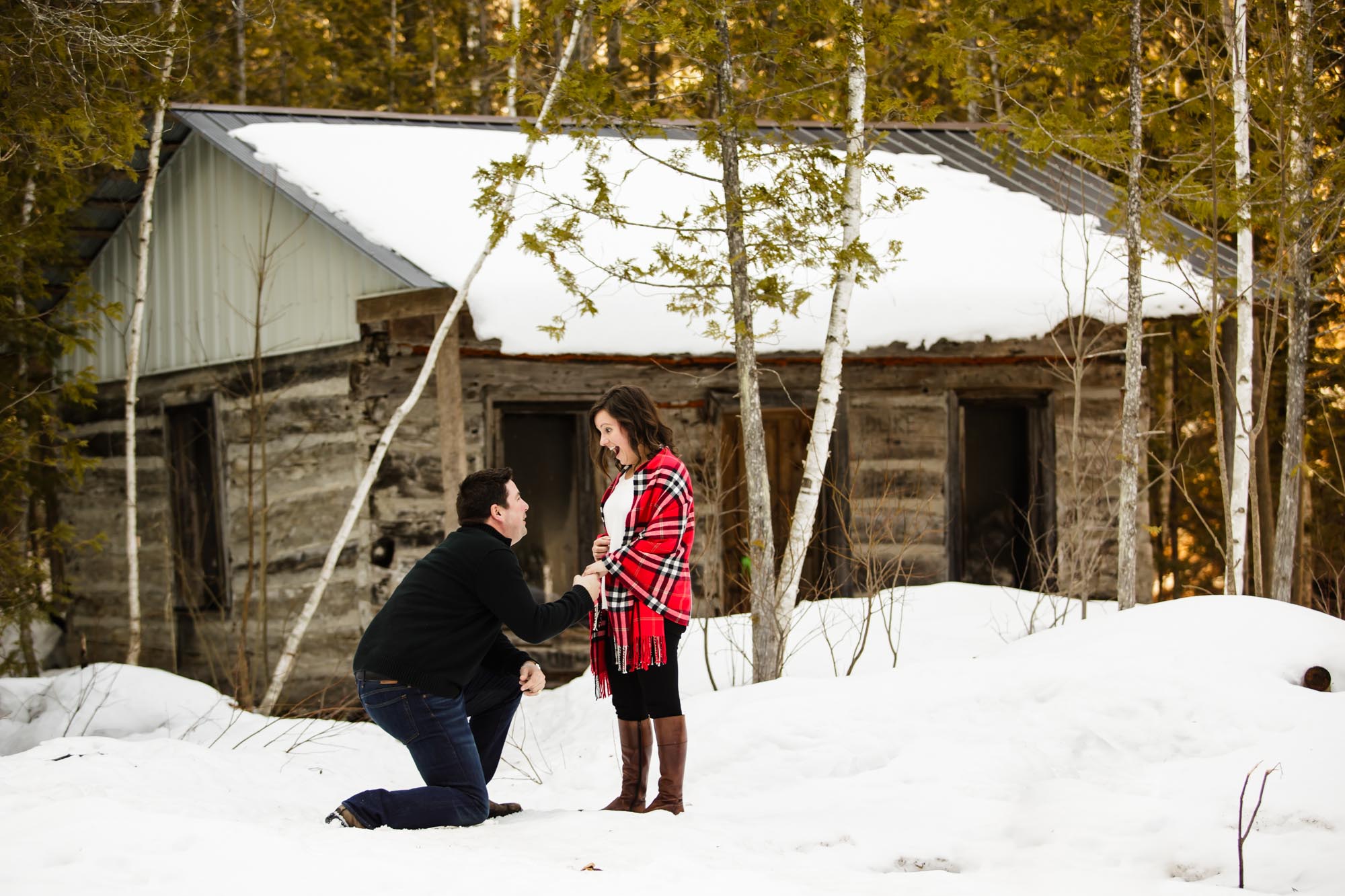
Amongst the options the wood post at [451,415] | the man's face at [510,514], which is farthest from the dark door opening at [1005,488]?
the man's face at [510,514]

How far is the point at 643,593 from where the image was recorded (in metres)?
4.38

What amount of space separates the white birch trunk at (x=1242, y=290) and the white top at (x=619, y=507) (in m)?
4.45

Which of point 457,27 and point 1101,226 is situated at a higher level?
point 457,27

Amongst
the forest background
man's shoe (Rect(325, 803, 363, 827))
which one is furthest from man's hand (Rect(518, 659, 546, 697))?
the forest background

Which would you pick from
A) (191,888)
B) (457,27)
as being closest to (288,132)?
(191,888)

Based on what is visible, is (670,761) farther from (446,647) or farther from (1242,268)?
(1242,268)

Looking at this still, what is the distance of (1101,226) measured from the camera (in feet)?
34.9

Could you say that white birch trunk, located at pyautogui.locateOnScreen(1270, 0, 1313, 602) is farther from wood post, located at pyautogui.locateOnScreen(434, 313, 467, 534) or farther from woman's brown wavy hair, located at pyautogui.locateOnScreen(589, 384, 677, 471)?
wood post, located at pyautogui.locateOnScreen(434, 313, 467, 534)

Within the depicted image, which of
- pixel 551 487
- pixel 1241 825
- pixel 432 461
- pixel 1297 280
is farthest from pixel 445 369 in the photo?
pixel 1241 825

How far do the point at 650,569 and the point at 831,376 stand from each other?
9.00 ft

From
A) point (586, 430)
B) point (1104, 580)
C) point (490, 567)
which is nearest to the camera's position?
point (490, 567)

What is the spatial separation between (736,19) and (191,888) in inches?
205

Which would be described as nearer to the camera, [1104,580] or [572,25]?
[572,25]

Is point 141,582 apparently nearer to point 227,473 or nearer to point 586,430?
point 227,473
